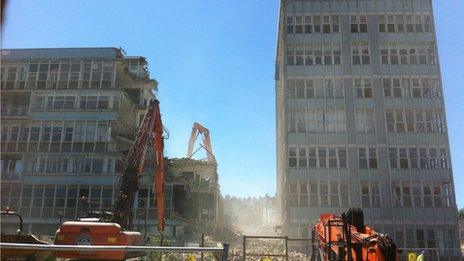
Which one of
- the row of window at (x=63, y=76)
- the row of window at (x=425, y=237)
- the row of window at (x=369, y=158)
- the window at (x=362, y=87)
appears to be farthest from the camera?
the row of window at (x=63, y=76)

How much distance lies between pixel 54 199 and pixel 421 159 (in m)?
33.7

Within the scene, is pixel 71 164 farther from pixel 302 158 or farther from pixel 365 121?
pixel 365 121

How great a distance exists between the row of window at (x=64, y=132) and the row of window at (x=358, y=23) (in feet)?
67.3

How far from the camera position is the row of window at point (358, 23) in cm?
4244

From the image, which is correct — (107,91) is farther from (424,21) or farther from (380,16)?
(424,21)

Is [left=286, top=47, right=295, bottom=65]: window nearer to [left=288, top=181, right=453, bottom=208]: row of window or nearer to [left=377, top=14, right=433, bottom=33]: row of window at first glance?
[left=377, top=14, right=433, bottom=33]: row of window

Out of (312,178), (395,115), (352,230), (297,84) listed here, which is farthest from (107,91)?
(352,230)

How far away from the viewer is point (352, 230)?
12.4 m

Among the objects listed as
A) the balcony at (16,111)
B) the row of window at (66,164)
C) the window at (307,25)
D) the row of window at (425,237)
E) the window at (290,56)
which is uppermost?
the window at (307,25)

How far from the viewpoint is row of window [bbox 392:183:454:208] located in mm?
38062

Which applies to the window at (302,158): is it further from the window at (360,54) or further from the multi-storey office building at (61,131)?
the multi-storey office building at (61,131)

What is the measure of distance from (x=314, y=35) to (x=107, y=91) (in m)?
21.1

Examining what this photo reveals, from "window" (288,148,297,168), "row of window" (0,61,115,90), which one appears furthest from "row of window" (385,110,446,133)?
"row of window" (0,61,115,90)

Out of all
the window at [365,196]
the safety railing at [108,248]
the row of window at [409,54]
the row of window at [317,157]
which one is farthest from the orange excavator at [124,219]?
the row of window at [409,54]
